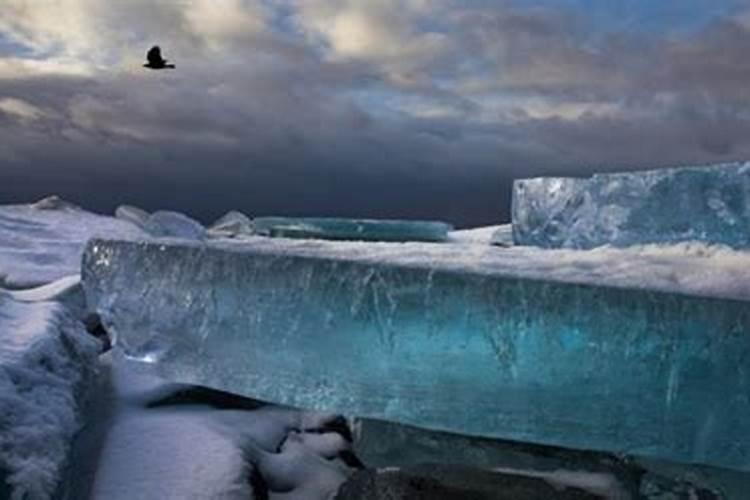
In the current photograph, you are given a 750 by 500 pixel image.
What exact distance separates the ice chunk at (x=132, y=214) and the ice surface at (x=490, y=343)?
390cm

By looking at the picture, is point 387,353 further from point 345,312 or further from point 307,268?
point 307,268

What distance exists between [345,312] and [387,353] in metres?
0.15

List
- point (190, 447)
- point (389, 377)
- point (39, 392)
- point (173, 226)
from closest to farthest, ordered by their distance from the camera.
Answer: point (39, 392) < point (190, 447) < point (389, 377) < point (173, 226)

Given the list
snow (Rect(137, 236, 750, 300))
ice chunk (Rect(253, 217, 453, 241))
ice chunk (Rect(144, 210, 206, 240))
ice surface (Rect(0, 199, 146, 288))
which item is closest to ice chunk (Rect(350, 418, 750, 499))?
snow (Rect(137, 236, 750, 300))

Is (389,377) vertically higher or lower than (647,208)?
lower

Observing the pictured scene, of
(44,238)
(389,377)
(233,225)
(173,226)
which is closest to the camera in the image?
(389,377)

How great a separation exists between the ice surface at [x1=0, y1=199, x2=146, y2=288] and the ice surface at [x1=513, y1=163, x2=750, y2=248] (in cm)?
211

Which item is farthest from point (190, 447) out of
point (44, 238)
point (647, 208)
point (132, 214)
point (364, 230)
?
point (132, 214)

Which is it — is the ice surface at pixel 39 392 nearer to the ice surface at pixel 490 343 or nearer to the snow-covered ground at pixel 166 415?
the snow-covered ground at pixel 166 415

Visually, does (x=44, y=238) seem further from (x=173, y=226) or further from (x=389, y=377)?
(x=389, y=377)

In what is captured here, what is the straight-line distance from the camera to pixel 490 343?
6.92 feet

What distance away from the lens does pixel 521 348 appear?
2092 millimetres

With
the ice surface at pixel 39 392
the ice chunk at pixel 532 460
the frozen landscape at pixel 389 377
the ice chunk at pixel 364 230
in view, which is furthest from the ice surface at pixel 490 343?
the ice chunk at pixel 364 230

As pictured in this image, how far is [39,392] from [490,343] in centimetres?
103
